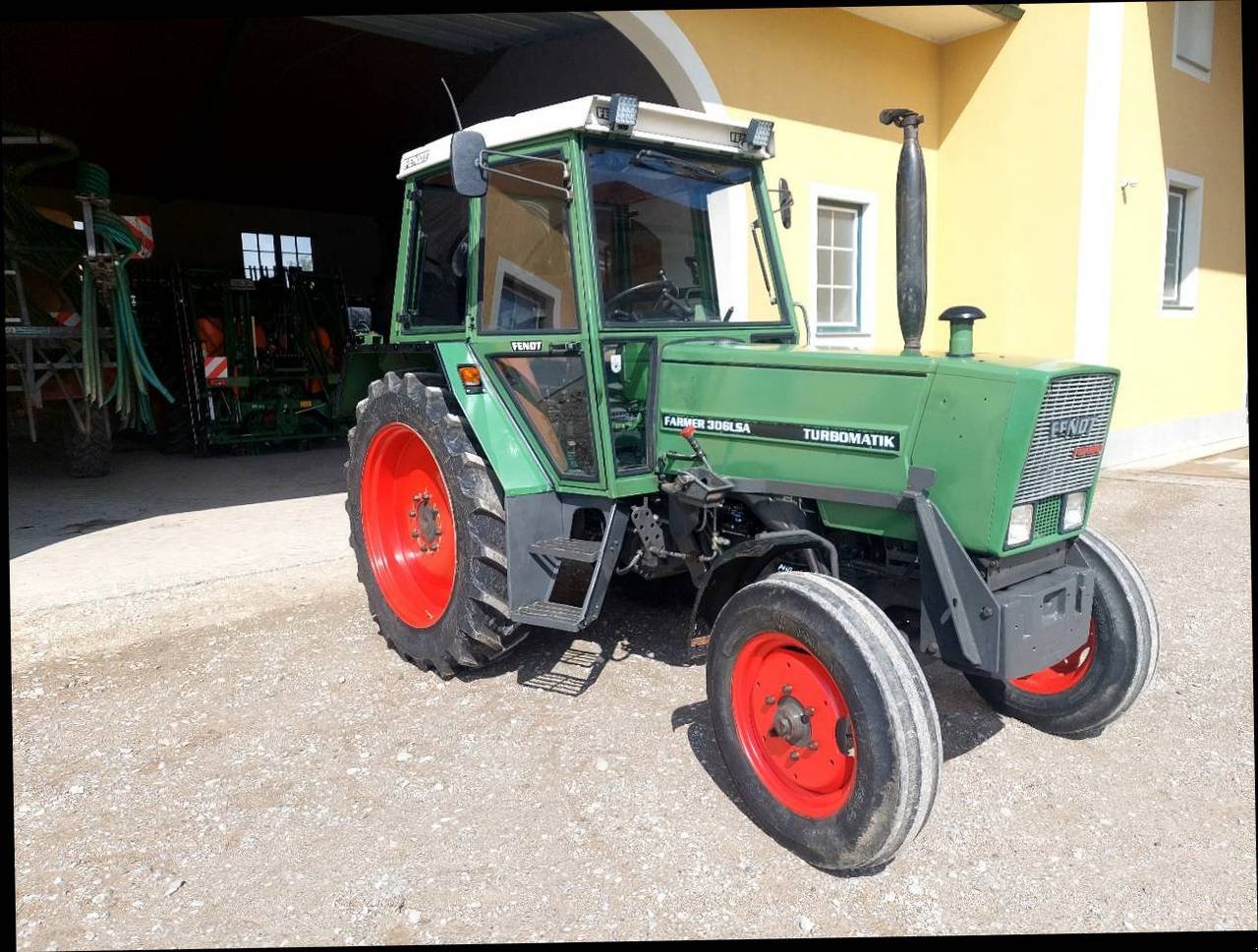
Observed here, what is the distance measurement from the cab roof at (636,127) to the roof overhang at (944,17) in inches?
195

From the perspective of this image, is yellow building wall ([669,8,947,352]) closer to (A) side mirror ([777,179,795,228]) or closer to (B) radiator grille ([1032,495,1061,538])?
(A) side mirror ([777,179,795,228])

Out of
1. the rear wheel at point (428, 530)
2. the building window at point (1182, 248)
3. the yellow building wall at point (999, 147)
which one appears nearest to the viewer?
the rear wheel at point (428, 530)

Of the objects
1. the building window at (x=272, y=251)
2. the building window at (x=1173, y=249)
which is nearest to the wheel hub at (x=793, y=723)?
the building window at (x=1173, y=249)

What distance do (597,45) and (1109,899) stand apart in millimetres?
7849

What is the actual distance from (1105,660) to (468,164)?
8.72 ft

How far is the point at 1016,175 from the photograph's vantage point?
8.12m

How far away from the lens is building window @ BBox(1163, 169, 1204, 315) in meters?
9.38

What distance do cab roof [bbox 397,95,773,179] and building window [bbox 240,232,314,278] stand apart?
13547mm

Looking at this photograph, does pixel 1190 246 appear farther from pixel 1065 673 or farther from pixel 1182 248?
pixel 1065 673

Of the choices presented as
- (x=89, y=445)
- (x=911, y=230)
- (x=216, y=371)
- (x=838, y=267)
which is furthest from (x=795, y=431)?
(x=216, y=371)

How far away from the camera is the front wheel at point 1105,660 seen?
117 inches

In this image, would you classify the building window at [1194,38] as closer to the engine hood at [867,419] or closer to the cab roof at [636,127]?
the cab roof at [636,127]

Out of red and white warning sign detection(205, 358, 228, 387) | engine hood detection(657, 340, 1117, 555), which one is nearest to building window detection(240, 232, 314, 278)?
red and white warning sign detection(205, 358, 228, 387)

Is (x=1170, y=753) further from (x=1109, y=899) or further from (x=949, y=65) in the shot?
(x=949, y=65)
